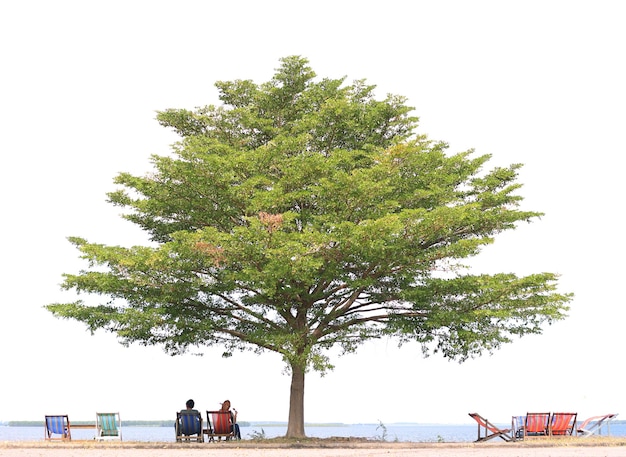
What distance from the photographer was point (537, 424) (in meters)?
22.1

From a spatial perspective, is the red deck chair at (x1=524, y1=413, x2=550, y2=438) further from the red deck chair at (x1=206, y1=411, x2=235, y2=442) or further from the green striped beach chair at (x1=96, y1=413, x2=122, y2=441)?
the green striped beach chair at (x1=96, y1=413, x2=122, y2=441)

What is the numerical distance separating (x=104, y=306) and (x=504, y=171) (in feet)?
46.1

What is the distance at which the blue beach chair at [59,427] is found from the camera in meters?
21.8

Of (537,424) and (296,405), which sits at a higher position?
(296,405)

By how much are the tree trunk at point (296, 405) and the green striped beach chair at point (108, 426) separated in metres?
5.01

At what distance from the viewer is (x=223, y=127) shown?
26453mm

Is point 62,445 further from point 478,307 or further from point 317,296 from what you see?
point 478,307

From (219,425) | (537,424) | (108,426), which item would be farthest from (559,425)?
(108,426)

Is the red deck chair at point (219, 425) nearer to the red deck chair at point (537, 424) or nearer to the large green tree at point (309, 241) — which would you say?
the large green tree at point (309, 241)

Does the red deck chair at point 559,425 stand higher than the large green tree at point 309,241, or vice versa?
the large green tree at point 309,241

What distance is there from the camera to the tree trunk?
75.6 feet

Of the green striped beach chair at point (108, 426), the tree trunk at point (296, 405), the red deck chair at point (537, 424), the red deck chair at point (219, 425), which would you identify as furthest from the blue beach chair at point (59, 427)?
the red deck chair at point (537, 424)

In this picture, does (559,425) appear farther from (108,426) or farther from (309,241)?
(108,426)

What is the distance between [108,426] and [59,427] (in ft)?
4.66
